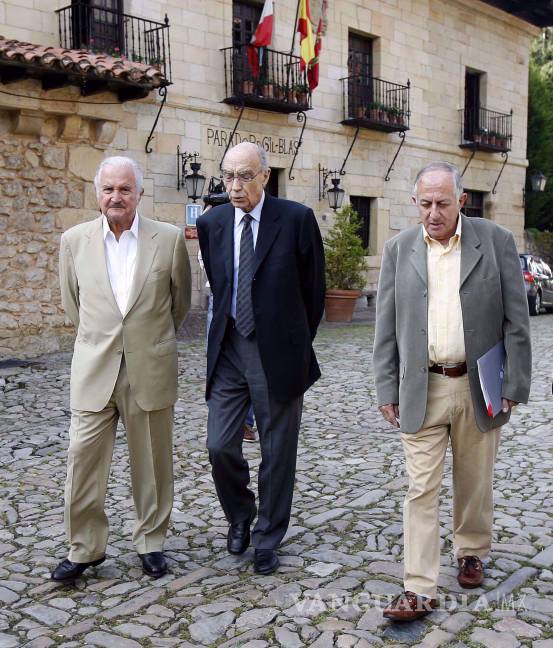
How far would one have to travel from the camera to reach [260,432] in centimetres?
378

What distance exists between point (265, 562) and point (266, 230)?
1.52m

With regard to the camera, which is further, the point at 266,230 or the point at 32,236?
the point at 32,236

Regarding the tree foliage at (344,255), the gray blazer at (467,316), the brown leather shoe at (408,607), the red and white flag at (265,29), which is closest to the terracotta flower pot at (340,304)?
the tree foliage at (344,255)

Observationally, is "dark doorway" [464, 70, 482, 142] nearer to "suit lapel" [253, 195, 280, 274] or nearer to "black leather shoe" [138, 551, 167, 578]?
"suit lapel" [253, 195, 280, 274]

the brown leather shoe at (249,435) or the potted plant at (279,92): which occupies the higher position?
the potted plant at (279,92)

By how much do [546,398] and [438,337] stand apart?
5.44 m

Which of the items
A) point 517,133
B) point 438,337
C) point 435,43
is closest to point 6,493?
point 438,337

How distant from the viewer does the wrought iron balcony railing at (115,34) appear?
474 inches

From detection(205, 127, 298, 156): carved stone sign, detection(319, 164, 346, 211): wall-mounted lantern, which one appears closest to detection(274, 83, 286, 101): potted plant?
detection(205, 127, 298, 156): carved stone sign

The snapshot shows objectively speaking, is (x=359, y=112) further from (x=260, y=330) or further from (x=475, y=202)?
(x=260, y=330)

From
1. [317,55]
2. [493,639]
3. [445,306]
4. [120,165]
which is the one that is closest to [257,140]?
[317,55]

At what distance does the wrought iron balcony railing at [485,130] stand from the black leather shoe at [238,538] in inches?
686

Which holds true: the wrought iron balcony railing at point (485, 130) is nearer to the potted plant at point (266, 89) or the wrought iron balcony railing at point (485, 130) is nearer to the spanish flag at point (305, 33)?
the spanish flag at point (305, 33)

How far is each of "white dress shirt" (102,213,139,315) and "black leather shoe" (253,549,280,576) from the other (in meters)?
1.33
